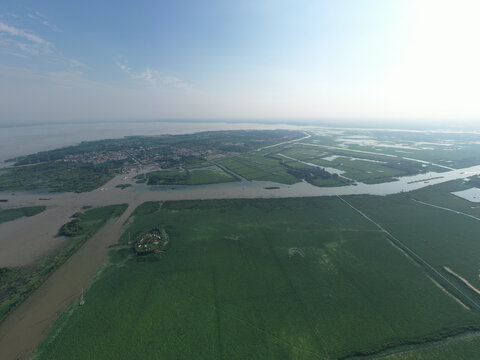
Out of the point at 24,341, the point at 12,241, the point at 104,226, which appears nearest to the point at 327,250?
the point at 24,341

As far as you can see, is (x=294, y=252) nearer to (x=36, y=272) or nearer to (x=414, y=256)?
(x=414, y=256)

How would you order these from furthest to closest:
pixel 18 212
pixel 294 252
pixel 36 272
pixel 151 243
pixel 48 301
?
1. pixel 18 212
2. pixel 151 243
3. pixel 294 252
4. pixel 36 272
5. pixel 48 301

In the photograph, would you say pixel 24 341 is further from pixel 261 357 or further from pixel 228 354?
pixel 261 357

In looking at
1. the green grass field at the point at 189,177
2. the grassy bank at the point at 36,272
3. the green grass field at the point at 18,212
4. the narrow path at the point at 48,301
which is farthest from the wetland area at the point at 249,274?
the green grass field at the point at 189,177

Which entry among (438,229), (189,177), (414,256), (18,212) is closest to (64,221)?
(18,212)

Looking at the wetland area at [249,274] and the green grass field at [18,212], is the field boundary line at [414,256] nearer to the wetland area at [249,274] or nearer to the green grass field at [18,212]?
the wetland area at [249,274]

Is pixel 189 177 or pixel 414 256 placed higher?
pixel 189 177

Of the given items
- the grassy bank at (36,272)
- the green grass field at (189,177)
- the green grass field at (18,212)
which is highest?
→ the green grass field at (189,177)
